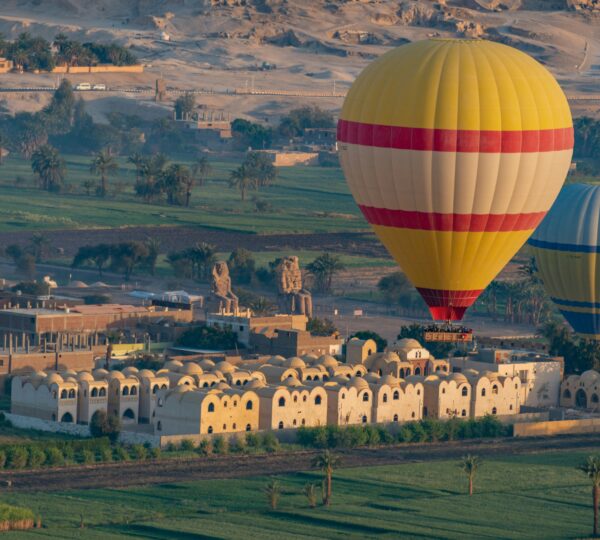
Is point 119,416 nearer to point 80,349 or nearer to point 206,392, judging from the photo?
point 206,392

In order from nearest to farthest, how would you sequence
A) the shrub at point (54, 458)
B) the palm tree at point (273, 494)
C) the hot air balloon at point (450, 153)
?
the hot air balloon at point (450, 153) < the palm tree at point (273, 494) < the shrub at point (54, 458)

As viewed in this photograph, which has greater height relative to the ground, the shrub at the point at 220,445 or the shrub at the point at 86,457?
the shrub at the point at 220,445

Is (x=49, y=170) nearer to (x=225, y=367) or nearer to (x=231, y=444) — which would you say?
(x=225, y=367)

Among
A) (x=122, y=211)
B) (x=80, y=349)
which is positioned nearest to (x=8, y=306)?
(x=80, y=349)

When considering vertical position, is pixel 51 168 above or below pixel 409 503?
above

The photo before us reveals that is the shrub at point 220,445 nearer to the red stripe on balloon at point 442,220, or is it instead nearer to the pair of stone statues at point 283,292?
the red stripe on balloon at point 442,220

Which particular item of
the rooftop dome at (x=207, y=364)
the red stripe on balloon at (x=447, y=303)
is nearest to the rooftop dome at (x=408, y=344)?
the rooftop dome at (x=207, y=364)

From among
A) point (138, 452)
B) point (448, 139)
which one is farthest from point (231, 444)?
point (448, 139)
